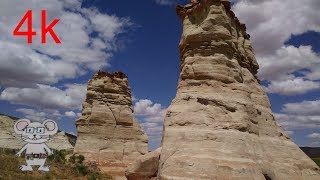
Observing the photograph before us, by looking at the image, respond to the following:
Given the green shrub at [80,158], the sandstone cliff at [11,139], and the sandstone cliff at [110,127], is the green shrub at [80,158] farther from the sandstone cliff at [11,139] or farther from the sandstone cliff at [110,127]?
the sandstone cliff at [11,139]

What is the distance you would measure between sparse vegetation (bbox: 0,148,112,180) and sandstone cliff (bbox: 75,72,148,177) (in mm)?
1017

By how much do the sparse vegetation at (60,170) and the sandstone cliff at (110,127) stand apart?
40.1 inches

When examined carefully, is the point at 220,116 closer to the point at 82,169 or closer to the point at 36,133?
the point at 36,133

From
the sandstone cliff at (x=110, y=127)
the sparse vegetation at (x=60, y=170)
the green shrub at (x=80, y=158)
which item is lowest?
the sparse vegetation at (x=60, y=170)

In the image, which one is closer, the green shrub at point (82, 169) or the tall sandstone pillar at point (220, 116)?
the tall sandstone pillar at point (220, 116)

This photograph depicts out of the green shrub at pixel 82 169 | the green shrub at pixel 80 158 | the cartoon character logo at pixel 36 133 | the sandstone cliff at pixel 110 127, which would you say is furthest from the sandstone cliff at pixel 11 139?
the cartoon character logo at pixel 36 133

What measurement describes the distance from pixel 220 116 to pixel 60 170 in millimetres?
23667

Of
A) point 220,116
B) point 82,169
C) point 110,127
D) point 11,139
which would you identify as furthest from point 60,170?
point 11,139

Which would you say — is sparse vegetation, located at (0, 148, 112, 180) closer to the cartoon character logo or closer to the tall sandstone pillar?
the cartoon character logo

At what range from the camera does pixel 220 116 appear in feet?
46.8

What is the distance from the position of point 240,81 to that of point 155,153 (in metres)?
4.54

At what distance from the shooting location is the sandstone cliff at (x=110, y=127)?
36.4 metres

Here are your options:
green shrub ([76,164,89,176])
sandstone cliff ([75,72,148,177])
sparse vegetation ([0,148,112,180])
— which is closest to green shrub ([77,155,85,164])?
sparse vegetation ([0,148,112,180])

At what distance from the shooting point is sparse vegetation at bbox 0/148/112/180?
29453 mm
